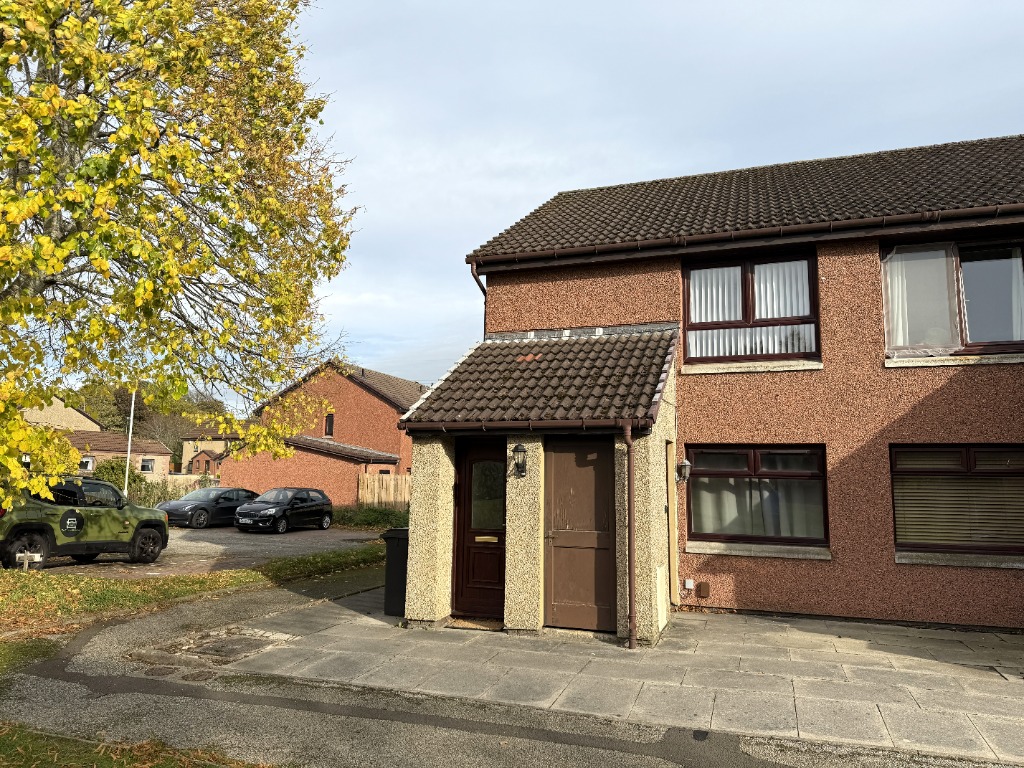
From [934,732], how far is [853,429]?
16.8 feet

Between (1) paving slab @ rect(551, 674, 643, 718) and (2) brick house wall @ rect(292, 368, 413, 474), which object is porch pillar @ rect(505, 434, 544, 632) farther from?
(2) brick house wall @ rect(292, 368, 413, 474)

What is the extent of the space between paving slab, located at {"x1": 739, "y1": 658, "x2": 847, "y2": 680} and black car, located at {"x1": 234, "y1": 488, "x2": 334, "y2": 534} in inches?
772

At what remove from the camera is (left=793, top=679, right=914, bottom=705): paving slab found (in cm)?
625

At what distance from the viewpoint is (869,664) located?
7352 mm

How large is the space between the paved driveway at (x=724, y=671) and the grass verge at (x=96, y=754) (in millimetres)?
1967

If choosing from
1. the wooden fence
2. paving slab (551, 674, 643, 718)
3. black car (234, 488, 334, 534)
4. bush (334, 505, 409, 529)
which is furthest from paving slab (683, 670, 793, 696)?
the wooden fence

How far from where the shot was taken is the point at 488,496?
9.45m

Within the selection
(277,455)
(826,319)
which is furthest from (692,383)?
(277,455)

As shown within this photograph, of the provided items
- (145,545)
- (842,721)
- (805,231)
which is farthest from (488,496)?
(145,545)

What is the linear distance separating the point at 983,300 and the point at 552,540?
735 centimetres

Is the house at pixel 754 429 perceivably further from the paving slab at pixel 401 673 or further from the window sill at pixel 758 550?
the paving slab at pixel 401 673

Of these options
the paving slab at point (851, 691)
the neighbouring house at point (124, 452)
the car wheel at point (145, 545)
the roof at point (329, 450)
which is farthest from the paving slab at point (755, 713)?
the neighbouring house at point (124, 452)

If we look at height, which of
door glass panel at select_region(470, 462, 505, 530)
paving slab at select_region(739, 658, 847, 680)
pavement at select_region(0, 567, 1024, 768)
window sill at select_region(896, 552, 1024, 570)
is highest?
door glass panel at select_region(470, 462, 505, 530)

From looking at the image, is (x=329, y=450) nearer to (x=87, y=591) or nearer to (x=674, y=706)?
(x=87, y=591)
